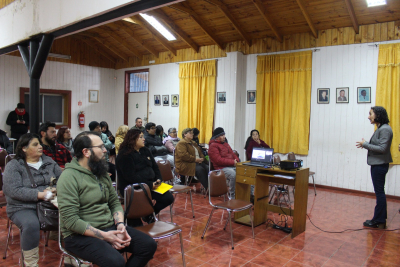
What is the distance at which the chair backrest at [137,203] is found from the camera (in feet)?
9.77

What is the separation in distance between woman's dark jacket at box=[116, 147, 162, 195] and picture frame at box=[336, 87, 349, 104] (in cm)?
471

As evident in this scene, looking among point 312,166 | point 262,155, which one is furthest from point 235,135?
point 262,155

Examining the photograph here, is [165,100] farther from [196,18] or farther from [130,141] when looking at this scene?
[130,141]

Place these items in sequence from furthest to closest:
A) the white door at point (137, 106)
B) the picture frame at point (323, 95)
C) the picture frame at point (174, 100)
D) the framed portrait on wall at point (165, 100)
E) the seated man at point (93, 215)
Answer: the white door at point (137, 106)
the framed portrait on wall at point (165, 100)
the picture frame at point (174, 100)
the picture frame at point (323, 95)
the seated man at point (93, 215)

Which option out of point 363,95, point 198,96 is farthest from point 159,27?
point 363,95

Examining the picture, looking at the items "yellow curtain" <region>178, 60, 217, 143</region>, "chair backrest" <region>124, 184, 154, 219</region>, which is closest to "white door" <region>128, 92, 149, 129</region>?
"yellow curtain" <region>178, 60, 217, 143</region>

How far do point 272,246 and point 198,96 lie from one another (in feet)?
18.4

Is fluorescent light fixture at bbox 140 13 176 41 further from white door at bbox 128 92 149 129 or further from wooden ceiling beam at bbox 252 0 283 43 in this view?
wooden ceiling beam at bbox 252 0 283 43

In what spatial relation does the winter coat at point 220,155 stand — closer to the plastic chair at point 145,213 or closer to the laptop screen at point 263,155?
the laptop screen at point 263,155

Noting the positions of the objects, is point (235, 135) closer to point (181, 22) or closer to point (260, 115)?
point (260, 115)

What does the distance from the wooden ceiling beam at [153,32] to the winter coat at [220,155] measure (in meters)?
4.39

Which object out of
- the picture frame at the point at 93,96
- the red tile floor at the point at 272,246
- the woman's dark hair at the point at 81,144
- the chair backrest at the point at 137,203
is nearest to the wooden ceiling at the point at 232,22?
the picture frame at the point at 93,96

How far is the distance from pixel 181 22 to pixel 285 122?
3.58 meters

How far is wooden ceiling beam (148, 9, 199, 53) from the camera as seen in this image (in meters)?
7.66
